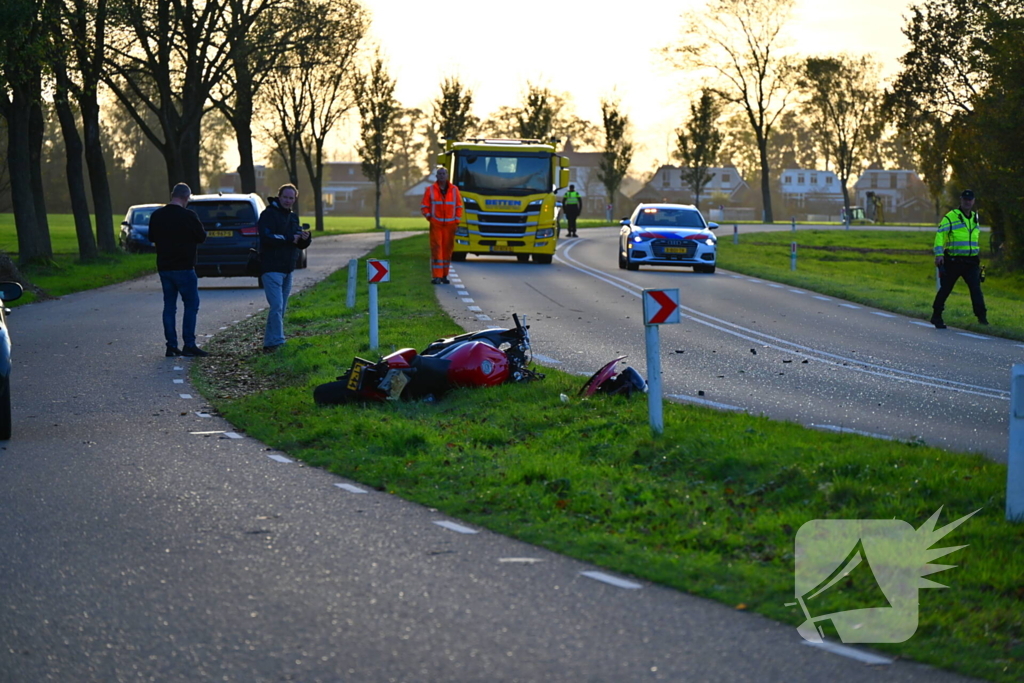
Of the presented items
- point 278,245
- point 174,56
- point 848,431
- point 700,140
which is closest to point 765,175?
point 700,140

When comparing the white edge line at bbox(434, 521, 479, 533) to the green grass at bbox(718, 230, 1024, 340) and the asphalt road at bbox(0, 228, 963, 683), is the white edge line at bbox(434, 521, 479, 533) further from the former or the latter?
the green grass at bbox(718, 230, 1024, 340)

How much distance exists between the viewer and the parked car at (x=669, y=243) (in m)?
30.3

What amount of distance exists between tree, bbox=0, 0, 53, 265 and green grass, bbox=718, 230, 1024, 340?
15.8 meters

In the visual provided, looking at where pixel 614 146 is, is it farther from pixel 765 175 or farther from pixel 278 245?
pixel 278 245

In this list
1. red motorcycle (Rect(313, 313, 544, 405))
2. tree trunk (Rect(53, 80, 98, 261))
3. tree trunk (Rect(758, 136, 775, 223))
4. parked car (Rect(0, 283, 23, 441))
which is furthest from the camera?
tree trunk (Rect(758, 136, 775, 223))

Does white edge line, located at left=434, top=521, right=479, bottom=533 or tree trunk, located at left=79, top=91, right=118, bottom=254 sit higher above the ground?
tree trunk, located at left=79, top=91, right=118, bottom=254

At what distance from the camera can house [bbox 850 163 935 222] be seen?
141m

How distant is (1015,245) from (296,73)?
37.9m

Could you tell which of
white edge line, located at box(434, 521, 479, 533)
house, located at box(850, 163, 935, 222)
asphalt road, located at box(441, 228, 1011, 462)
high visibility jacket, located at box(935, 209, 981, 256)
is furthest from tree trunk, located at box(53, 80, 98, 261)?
house, located at box(850, 163, 935, 222)

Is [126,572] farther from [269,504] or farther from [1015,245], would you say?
[1015,245]

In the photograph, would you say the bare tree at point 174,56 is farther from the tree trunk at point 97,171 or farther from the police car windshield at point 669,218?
the police car windshield at point 669,218

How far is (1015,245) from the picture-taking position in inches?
1362

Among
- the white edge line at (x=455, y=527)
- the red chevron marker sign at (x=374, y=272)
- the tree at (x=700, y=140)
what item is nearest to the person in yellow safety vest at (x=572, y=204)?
the red chevron marker sign at (x=374, y=272)

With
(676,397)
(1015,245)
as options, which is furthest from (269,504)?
(1015,245)
